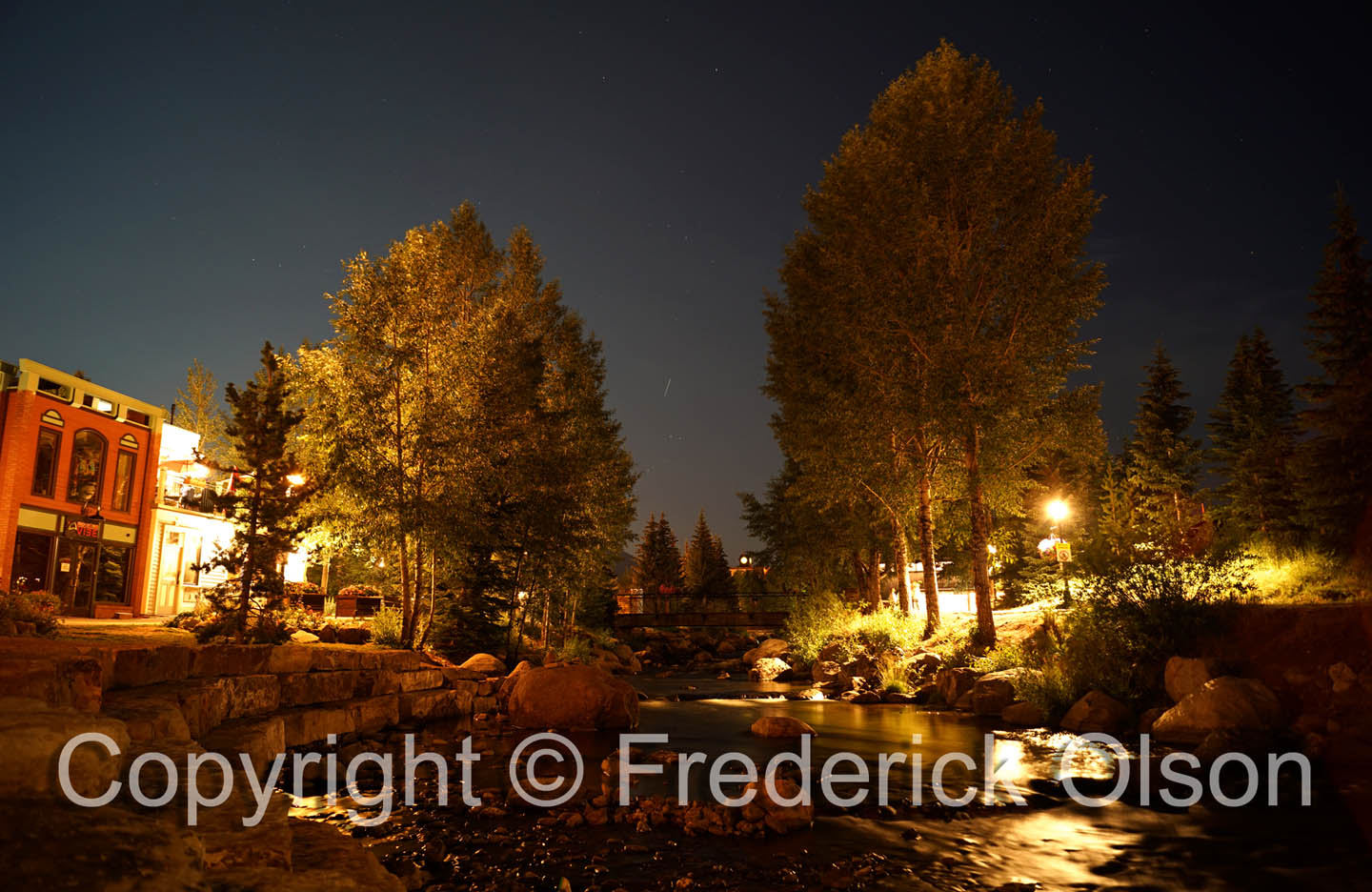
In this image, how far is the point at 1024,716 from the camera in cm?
1562

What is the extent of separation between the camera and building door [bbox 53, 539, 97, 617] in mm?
23328

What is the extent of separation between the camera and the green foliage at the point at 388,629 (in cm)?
1865

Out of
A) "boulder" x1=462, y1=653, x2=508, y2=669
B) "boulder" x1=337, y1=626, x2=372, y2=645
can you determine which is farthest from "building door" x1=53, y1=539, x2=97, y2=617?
"boulder" x1=462, y1=653, x2=508, y2=669

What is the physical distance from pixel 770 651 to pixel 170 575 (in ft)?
78.8

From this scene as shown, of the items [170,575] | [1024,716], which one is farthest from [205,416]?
[1024,716]

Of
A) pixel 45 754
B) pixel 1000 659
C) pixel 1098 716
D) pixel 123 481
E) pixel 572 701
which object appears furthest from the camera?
pixel 123 481

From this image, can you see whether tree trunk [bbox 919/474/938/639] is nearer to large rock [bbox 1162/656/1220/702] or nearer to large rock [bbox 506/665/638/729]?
large rock [bbox 1162/656/1220/702]

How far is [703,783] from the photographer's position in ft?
35.9

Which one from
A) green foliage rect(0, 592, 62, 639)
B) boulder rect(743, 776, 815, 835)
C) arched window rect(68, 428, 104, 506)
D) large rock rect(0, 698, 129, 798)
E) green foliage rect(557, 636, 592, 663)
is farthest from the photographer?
green foliage rect(557, 636, 592, 663)

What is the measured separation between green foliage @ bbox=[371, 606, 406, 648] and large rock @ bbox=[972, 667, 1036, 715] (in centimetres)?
1393

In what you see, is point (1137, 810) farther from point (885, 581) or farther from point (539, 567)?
point (885, 581)

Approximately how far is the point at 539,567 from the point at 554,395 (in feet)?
26.3

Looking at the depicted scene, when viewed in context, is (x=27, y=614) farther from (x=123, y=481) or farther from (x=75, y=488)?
(x=123, y=481)

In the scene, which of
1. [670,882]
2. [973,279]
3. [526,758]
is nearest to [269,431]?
[526,758]
